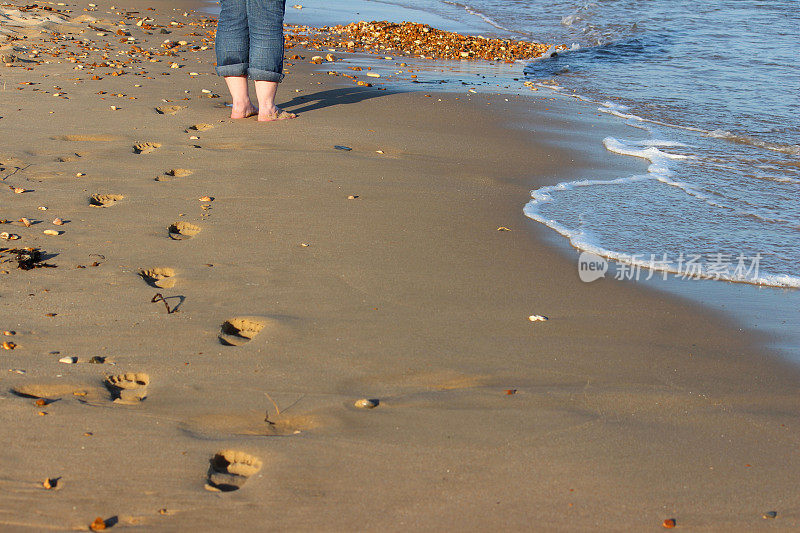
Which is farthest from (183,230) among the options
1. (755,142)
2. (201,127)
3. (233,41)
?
(755,142)

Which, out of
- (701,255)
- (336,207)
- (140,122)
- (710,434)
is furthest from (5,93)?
(710,434)

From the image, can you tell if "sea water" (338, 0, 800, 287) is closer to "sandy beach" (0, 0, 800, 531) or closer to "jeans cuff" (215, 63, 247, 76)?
"sandy beach" (0, 0, 800, 531)

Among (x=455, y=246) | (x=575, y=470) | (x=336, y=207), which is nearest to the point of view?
(x=575, y=470)

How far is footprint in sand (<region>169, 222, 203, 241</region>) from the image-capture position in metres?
3.52

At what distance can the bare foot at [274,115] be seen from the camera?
5547 mm

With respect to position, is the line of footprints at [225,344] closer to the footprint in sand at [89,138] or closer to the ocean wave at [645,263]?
the ocean wave at [645,263]

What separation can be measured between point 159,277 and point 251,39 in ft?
9.41

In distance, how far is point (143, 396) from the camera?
2275mm

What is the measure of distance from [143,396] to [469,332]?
1177mm

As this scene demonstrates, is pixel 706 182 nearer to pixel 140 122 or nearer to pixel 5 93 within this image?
pixel 140 122

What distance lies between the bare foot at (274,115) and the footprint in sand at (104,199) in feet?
6.08

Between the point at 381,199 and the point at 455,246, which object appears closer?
the point at 455,246

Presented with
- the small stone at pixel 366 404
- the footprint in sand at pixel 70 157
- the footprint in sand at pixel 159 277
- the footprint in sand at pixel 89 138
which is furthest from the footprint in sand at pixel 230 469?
the footprint in sand at pixel 89 138

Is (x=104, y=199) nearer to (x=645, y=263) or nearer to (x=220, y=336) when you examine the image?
(x=220, y=336)
